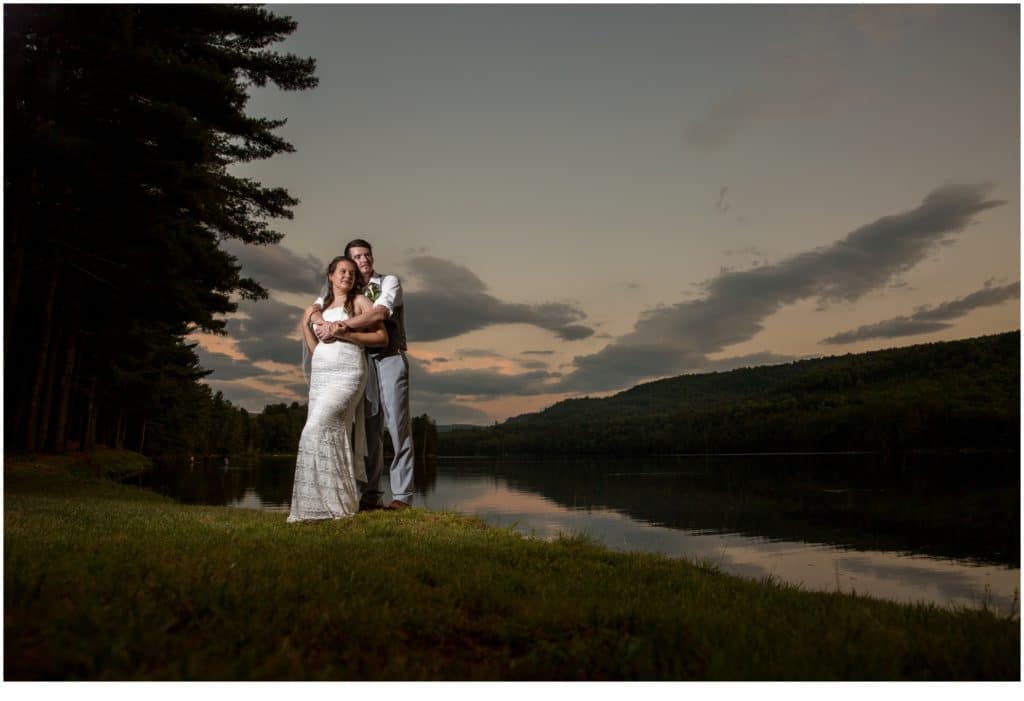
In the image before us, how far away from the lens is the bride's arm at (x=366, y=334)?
8.34 metres

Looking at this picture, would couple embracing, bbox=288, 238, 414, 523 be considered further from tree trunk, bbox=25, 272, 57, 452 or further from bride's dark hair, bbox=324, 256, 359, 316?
tree trunk, bbox=25, 272, 57, 452

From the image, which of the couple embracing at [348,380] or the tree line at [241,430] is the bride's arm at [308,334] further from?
the tree line at [241,430]

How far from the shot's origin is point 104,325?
2280 cm

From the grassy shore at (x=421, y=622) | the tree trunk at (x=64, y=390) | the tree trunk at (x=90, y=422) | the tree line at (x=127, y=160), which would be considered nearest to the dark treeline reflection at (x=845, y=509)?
the grassy shore at (x=421, y=622)

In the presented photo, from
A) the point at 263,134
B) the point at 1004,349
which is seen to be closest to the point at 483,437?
the point at 1004,349

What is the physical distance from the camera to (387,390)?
9.27 meters

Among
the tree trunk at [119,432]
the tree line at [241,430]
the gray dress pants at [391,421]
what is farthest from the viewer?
the tree line at [241,430]

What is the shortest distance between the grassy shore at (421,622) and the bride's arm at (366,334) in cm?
282

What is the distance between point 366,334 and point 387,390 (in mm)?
1071

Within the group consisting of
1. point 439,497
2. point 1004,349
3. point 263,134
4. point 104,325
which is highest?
point 1004,349

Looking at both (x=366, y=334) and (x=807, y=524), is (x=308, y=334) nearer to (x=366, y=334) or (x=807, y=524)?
(x=366, y=334)

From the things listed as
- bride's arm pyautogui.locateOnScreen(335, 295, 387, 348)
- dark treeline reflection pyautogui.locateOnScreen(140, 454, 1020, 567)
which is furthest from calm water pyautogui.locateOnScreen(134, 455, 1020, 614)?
bride's arm pyautogui.locateOnScreen(335, 295, 387, 348)

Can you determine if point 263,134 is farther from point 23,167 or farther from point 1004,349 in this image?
point 1004,349

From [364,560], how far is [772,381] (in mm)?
168934
